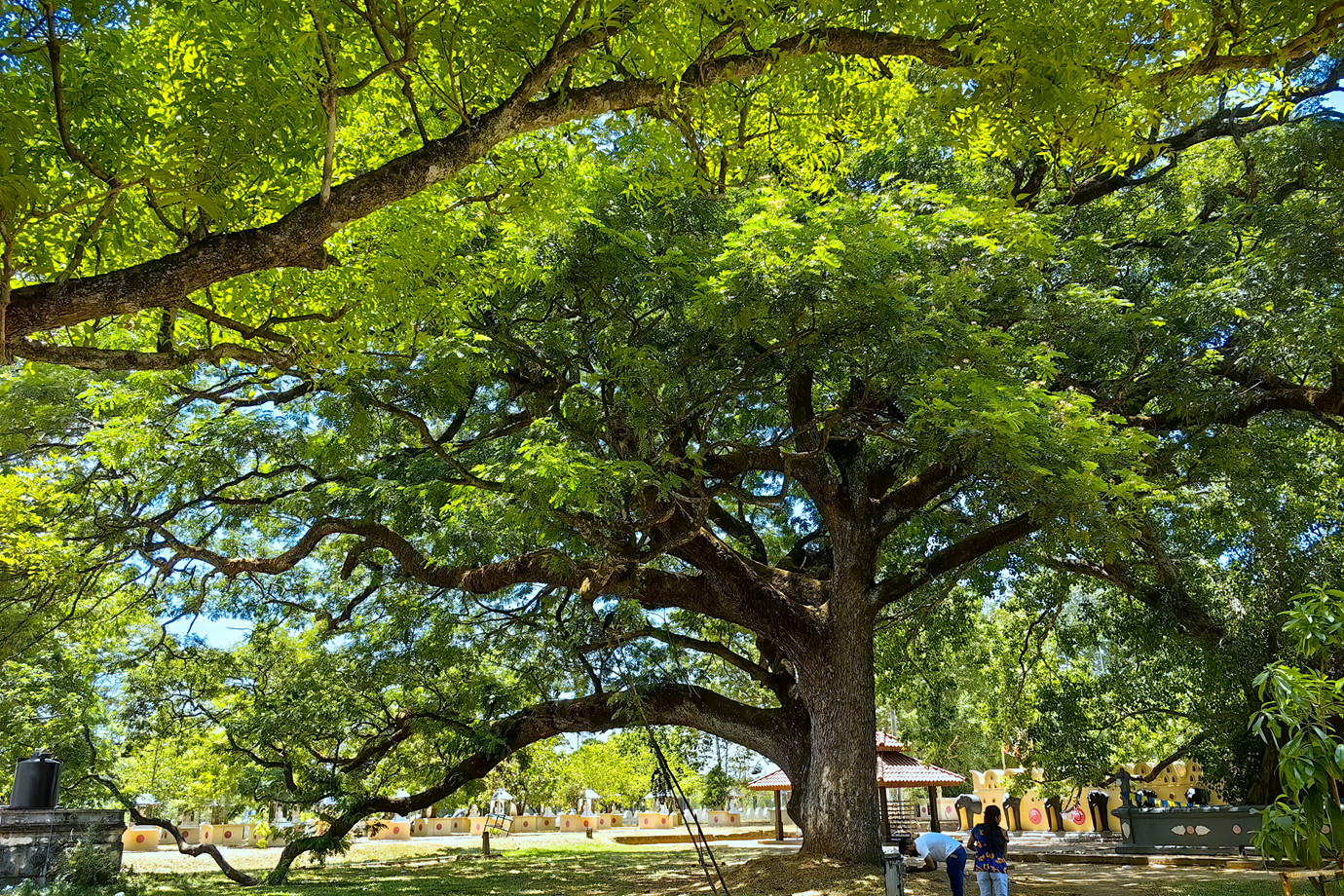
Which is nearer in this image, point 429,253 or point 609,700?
point 429,253

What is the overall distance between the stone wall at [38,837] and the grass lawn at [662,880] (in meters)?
1.21

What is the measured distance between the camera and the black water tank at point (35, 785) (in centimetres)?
1174

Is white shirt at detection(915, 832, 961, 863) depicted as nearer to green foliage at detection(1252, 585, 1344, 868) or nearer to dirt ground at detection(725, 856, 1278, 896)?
dirt ground at detection(725, 856, 1278, 896)

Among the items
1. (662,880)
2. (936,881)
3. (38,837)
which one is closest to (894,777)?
(662,880)

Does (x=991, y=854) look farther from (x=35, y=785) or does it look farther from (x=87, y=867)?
(x=35, y=785)

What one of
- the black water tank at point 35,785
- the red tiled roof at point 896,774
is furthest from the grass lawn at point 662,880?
the black water tank at point 35,785

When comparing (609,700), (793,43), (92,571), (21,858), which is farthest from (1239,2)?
(21,858)

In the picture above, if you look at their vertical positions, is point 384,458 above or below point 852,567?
above

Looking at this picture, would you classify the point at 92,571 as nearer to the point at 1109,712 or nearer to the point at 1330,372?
the point at 1330,372

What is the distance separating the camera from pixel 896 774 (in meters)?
15.8

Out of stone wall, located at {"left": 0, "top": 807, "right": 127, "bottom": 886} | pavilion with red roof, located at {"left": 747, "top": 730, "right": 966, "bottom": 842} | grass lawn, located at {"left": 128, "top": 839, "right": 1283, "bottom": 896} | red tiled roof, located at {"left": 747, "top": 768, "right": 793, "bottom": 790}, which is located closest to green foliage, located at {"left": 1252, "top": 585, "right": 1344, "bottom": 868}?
grass lawn, located at {"left": 128, "top": 839, "right": 1283, "bottom": 896}

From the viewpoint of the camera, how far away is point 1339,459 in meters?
12.0

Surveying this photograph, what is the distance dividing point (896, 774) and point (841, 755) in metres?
6.09

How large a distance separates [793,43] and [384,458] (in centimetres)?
847
